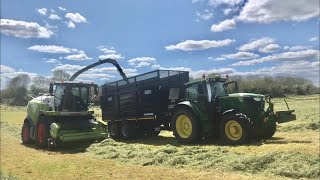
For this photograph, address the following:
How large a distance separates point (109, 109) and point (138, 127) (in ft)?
7.42

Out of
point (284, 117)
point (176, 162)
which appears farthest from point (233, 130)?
point (176, 162)

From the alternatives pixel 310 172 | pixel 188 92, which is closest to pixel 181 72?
pixel 188 92

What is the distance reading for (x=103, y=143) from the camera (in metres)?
17.2

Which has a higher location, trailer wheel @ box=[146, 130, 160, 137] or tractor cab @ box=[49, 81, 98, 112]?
tractor cab @ box=[49, 81, 98, 112]

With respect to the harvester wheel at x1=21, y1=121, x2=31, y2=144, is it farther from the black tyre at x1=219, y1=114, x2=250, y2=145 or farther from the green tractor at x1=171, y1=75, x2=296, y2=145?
the black tyre at x1=219, y1=114, x2=250, y2=145

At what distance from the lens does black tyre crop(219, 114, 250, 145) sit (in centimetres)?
1373

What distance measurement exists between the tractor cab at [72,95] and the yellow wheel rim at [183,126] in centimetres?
524

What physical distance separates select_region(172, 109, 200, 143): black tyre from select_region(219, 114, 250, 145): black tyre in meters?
1.17

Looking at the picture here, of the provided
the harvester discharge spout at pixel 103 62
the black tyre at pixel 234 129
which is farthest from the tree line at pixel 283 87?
the black tyre at pixel 234 129

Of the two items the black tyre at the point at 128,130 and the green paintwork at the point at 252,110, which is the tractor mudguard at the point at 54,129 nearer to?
the black tyre at the point at 128,130

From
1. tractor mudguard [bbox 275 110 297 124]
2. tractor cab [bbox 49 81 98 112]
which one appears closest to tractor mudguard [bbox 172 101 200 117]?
tractor mudguard [bbox 275 110 297 124]

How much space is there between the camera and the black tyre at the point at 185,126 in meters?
15.4

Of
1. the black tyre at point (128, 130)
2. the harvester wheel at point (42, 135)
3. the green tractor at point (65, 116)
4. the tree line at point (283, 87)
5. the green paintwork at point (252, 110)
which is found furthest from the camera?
the tree line at point (283, 87)

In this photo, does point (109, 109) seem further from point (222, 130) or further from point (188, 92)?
point (222, 130)
